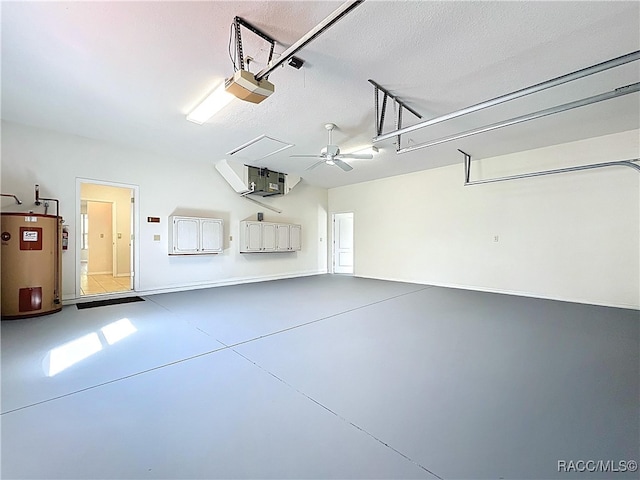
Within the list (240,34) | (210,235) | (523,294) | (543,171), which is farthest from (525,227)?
(210,235)

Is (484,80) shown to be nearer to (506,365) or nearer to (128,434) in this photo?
(506,365)

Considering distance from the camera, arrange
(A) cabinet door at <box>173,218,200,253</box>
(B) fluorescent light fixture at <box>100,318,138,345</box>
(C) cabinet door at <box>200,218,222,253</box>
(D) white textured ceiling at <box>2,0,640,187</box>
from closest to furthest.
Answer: (D) white textured ceiling at <box>2,0,640,187</box>
(B) fluorescent light fixture at <box>100,318,138,345</box>
(A) cabinet door at <box>173,218,200,253</box>
(C) cabinet door at <box>200,218,222,253</box>

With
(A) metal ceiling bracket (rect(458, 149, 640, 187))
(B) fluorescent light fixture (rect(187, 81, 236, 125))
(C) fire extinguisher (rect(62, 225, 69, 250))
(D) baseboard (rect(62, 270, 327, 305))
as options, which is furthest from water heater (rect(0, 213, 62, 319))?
(A) metal ceiling bracket (rect(458, 149, 640, 187))

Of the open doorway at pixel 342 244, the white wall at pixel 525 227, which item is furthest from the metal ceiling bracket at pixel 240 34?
the open doorway at pixel 342 244

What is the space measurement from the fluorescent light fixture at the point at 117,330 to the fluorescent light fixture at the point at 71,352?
0.11 m

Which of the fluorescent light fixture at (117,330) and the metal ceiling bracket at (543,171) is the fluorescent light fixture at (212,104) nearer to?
the fluorescent light fixture at (117,330)

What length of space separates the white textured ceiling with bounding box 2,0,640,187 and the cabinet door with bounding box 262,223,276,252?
2.91 meters

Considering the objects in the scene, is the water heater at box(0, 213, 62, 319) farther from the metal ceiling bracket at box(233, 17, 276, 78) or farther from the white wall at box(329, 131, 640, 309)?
the white wall at box(329, 131, 640, 309)

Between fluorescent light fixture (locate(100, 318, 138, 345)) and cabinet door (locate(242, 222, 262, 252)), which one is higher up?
cabinet door (locate(242, 222, 262, 252))

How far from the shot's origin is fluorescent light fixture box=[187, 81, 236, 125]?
317 cm

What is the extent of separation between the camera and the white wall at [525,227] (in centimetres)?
451

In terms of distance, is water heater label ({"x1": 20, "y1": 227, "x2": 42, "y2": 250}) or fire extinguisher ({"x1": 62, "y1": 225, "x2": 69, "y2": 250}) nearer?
water heater label ({"x1": 20, "y1": 227, "x2": 42, "y2": 250})

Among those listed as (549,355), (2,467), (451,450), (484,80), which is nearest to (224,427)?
(2,467)

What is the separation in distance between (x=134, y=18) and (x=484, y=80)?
11.2 feet
